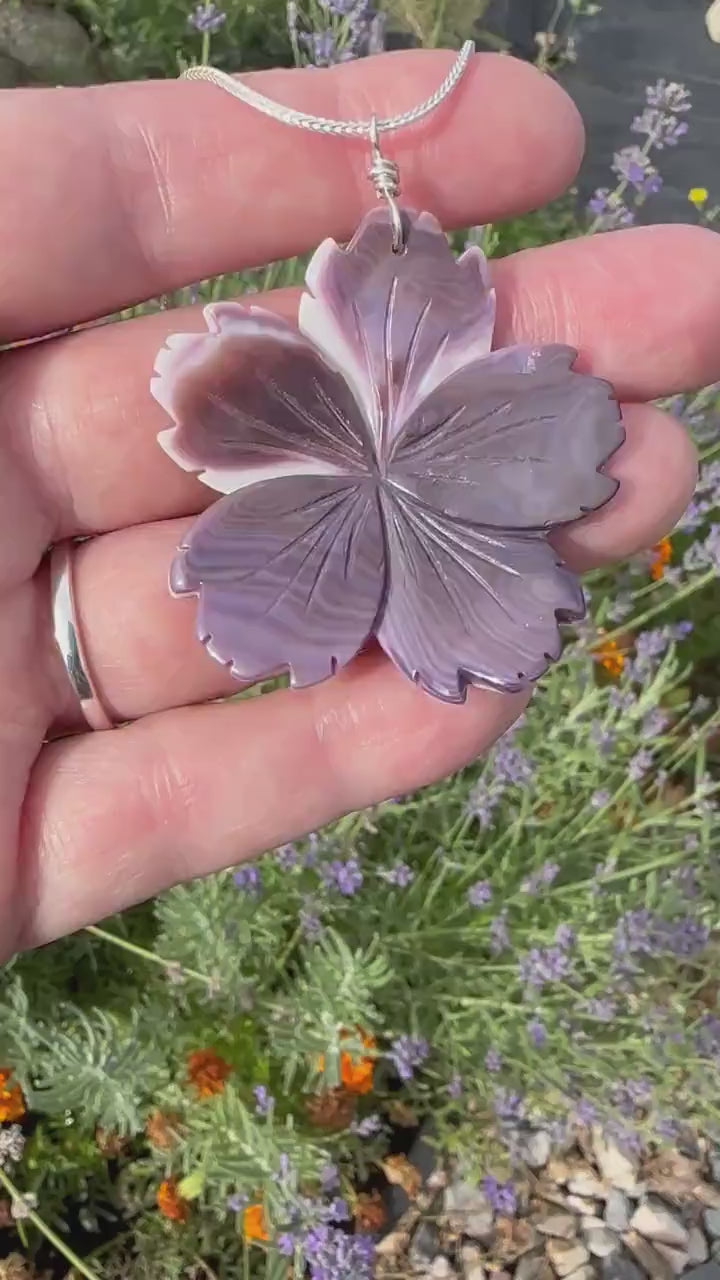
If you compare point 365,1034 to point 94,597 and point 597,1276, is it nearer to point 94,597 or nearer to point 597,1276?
point 597,1276

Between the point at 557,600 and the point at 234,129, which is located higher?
the point at 234,129

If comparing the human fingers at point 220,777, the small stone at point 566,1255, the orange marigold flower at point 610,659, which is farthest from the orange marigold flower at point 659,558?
the small stone at point 566,1255

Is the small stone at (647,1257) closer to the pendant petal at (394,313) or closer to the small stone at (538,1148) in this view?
the small stone at (538,1148)

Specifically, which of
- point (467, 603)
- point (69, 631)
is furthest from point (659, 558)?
point (69, 631)

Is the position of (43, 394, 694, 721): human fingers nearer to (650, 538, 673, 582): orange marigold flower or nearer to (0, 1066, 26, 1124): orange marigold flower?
(650, 538, 673, 582): orange marigold flower

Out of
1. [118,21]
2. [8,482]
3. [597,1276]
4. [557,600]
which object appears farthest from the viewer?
[118,21]

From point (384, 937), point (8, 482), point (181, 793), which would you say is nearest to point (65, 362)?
point (8, 482)
